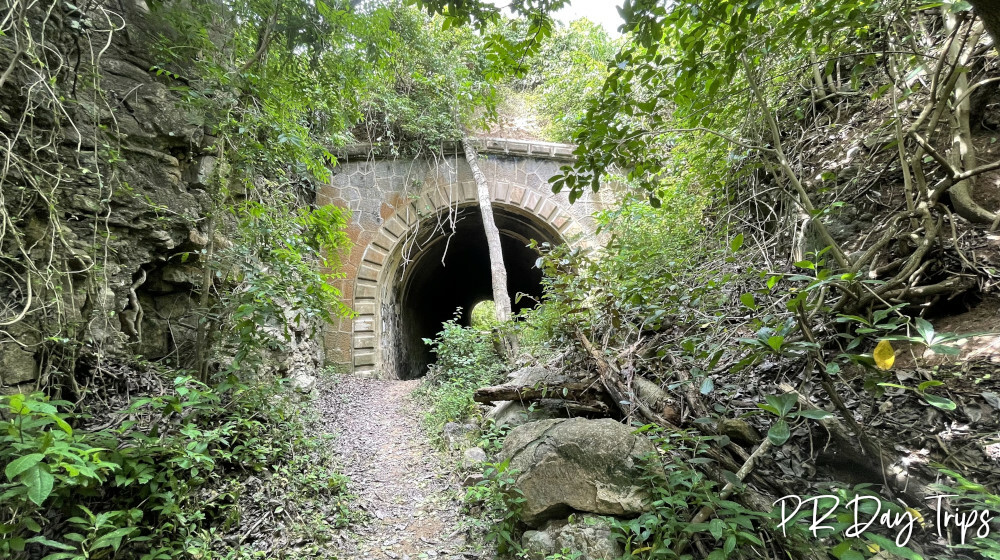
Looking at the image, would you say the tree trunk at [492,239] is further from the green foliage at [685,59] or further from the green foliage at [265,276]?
the green foliage at [685,59]

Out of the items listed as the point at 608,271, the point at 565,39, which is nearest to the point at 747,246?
the point at 608,271

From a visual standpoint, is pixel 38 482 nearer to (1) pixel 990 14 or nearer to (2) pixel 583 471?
(2) pixel 583 471

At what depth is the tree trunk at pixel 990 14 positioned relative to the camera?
1.01 meters

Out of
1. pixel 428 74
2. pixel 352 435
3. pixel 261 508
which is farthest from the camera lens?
pixel 428 74

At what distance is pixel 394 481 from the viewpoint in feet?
10.9

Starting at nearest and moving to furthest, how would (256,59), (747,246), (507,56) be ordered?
(507,56) → (256,59) → (747,246)

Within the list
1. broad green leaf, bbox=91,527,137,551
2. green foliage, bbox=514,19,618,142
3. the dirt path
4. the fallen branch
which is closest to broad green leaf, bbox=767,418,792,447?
the fallen branch

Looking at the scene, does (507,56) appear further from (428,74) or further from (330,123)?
(428,74)

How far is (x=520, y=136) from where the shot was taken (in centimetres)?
859

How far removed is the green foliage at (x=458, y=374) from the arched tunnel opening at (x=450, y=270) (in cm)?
109

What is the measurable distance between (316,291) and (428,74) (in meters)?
5.66

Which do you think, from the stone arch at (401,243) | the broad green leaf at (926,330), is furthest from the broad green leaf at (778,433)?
the stone arch at (401,243)

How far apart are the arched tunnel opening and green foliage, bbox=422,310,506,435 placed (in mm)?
1085

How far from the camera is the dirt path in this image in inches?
99.6
